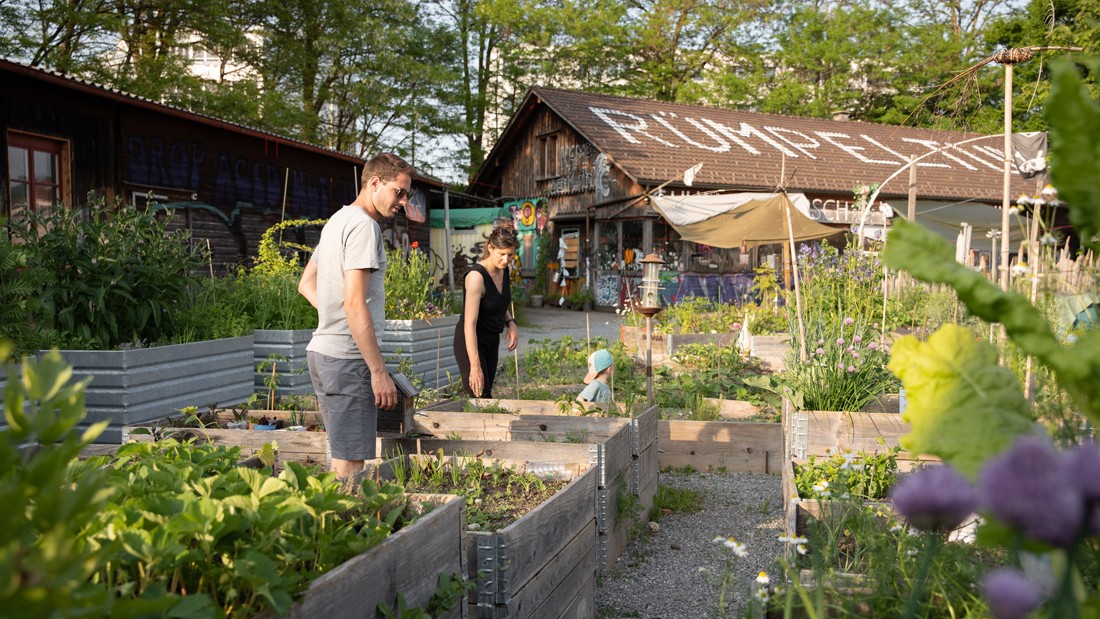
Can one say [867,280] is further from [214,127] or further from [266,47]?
[266,47]

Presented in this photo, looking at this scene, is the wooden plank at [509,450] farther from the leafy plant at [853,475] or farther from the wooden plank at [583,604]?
the leafy plant at [853,475]

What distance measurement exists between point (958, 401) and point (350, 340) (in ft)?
9.45

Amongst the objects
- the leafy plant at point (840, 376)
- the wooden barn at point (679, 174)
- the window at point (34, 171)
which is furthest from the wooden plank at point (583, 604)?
the wooden barn at point (679, 174)

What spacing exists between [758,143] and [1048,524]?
26.0 m

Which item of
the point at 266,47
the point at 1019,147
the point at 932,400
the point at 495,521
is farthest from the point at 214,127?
the point at 932,400

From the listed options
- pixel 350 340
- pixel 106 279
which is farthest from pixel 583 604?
pixel 106 279

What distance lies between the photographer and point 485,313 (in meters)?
6.08

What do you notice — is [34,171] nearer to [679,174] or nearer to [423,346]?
[423,346]

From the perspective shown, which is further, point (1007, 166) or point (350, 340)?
point (1007, 166)

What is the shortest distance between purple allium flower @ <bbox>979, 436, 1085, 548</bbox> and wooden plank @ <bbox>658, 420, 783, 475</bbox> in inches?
235

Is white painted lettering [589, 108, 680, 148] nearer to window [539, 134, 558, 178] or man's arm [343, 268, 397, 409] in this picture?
window [539, 134, 558, 178]

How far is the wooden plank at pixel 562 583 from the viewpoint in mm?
3209

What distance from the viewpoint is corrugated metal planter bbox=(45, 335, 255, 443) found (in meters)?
5.14

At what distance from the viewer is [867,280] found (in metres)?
9.33
